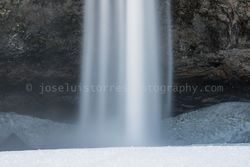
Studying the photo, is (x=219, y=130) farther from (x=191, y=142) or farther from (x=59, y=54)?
(x=59, y=54)

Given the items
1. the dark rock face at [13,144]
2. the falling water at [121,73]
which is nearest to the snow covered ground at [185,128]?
the dark rock face at [13,144]

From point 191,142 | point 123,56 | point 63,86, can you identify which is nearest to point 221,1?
point 123,56

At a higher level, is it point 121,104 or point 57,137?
point 121,104

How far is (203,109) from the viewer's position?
25.6 ft

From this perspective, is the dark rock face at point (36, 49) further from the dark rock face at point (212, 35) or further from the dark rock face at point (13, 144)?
the dark rock face at point (212, 35)

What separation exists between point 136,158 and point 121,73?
10.9 feet

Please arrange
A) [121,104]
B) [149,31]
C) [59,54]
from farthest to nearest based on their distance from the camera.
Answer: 1. [121,104]
2. [59,54]
3. [149,31]

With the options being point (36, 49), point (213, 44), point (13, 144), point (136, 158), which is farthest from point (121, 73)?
point (136, 158)

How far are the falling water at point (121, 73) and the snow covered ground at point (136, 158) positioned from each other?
268 cm

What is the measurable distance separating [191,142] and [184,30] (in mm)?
1547

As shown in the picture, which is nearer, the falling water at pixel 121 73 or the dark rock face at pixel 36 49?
the falling water at pixel 121 73

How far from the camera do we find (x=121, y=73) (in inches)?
265

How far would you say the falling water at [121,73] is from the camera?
6.27m

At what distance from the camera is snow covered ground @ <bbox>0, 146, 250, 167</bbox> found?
3299 mm
